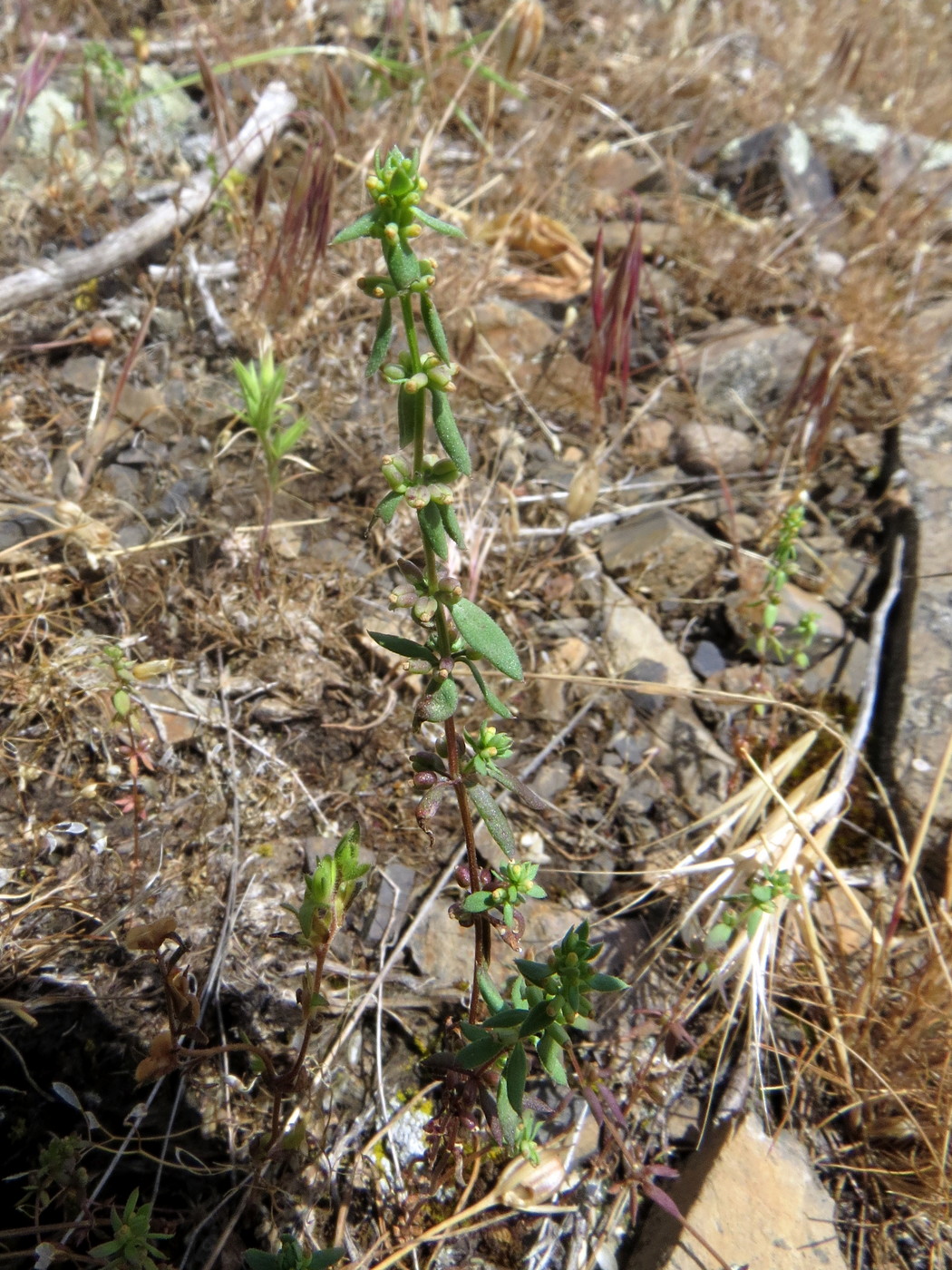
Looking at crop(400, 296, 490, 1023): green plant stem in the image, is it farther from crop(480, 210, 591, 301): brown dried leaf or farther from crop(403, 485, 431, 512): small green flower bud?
crop(480, 210, 591, 301): brown dried leaf

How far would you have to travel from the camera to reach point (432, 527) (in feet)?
4.09

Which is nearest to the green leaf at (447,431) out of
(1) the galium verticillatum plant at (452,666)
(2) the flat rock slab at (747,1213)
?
(1) the galium verticillatum plant at (452,666)

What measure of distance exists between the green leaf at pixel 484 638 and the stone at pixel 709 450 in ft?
6.26

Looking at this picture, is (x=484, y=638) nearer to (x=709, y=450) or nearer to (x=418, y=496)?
(x=418, y=496)

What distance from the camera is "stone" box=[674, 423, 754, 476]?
2.98m

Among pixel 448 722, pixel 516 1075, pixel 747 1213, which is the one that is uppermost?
pixel 448 722

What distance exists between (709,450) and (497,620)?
3.55 feet

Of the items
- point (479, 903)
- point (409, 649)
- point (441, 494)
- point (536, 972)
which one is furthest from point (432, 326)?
point (536, 972)

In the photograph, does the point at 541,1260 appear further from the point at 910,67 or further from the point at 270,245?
the point at 910,67

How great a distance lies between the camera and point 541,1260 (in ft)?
5.45

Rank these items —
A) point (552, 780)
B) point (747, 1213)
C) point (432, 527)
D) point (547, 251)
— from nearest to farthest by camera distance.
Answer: point (432, 527) → point (747, 1213) → point (552, 780) → point (547, 251)

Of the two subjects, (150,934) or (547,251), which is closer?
(150,934)

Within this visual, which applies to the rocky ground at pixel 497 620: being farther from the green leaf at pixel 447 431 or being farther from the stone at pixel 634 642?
the green leaf at pixel 447 431

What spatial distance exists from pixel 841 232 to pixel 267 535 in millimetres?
3174
